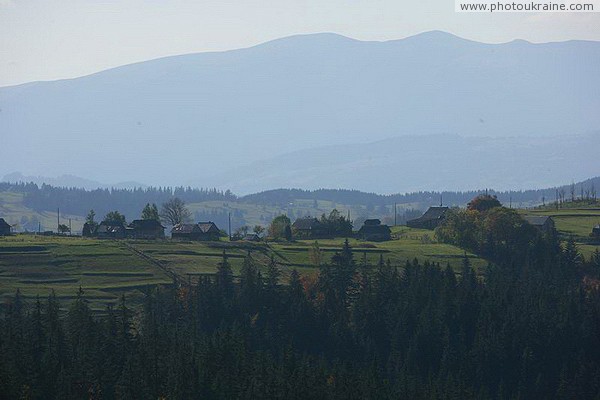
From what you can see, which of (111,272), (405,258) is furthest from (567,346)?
(111,272)

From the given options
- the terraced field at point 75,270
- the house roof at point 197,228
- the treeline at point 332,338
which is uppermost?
the house roof at point 197,228

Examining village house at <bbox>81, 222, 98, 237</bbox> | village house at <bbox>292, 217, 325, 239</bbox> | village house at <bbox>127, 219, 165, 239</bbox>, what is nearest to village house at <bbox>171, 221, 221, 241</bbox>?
village house at <bbox>127, 219, 165, 239</bbox>

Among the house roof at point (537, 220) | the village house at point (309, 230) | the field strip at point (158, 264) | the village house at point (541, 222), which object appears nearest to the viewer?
the field strip at point (158, 264)

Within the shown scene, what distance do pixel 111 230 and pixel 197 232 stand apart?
1264cm

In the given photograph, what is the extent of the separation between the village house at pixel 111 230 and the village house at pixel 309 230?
25.9m

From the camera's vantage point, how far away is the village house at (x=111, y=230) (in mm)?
174625

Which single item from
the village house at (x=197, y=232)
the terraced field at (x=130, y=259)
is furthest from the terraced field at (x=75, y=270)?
the village house at (x=197, y=232)

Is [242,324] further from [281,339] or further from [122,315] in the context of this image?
[122,315]

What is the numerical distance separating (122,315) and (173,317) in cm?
1620

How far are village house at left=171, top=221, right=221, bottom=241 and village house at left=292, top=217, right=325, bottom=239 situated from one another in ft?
39.9

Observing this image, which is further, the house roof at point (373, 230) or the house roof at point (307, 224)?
the house roof at point (307, 224)

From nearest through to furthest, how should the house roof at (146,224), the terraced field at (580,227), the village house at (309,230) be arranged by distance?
1. the terraced field at (580,227)
2. the house roof at (146,224)
3. the village house at (309,230)

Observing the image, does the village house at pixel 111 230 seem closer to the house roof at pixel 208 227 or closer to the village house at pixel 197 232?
the village house at pixel 197 232

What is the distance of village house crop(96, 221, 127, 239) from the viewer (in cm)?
17462
